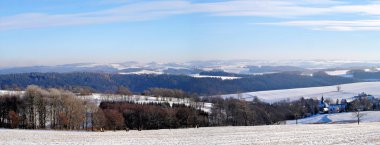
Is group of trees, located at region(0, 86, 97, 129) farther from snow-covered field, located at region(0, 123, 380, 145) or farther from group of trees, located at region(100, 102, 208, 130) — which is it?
snow-covered field, located at region(0, 123, 380, 145)

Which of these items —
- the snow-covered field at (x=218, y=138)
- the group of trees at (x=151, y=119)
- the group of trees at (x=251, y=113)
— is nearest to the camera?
the snow-covered field at (x=218, y=138)

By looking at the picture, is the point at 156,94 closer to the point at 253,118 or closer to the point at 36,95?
the point at 253,118

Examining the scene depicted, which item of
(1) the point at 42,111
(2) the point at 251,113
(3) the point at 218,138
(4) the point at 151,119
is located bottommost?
(2) the point at 251,113

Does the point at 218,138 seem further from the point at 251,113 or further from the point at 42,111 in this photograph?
the point at 251,113

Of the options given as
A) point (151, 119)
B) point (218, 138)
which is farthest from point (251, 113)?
point (218, 138)

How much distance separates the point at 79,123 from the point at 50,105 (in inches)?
455

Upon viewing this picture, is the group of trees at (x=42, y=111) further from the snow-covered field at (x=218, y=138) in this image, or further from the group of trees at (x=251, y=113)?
the snow-covered field at (x=218, y=138)

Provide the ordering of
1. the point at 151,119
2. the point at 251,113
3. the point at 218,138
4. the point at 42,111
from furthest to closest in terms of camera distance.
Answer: the point at 251,113 → the point at 151,119 → the point at 42,111 → the point at 218,138

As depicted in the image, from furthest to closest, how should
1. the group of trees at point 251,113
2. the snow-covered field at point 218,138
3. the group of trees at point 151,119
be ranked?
the group of trees at point 251,113 < the group of trees at point 151,119 < the snow-covered field at point 218,138

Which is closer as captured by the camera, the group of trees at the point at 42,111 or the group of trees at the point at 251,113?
the group of trees at the point at 42,111

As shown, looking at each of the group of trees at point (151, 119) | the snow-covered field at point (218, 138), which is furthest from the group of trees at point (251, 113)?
the snow-covered field at point (218, 138)

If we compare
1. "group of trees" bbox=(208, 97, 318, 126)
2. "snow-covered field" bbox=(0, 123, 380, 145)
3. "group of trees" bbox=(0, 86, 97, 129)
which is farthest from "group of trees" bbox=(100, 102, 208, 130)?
"snow-covered field" bbox=(0, 123, 380, 145)

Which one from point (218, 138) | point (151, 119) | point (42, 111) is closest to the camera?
point (218, 138)

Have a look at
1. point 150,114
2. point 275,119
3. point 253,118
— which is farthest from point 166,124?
point 275,119
